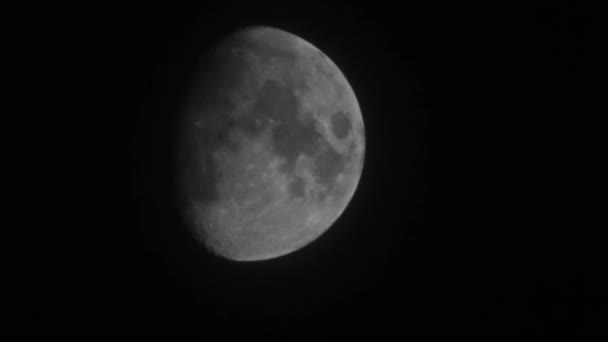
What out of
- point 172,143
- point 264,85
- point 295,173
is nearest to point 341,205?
point 295,173

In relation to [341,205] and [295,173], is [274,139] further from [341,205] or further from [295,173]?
[341,205]

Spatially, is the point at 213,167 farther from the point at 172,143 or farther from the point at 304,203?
the point at 304,203

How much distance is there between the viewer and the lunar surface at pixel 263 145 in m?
3.60

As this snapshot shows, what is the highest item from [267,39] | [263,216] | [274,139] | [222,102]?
[267,39]

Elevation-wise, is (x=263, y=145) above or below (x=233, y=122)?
below

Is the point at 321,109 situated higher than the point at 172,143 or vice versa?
the point at 321,109

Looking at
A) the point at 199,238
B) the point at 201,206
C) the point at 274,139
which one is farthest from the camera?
the point at 199,238

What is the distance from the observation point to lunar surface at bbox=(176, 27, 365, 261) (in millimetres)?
3598

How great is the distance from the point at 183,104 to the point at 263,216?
46.5 inches

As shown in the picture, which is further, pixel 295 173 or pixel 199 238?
pixel 199 238

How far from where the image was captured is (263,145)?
11.8 feet

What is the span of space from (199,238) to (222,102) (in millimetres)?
1371

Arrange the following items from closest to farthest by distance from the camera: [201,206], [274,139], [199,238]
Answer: [274,139], [201,206], [199,238]

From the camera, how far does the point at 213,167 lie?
3627 mm
